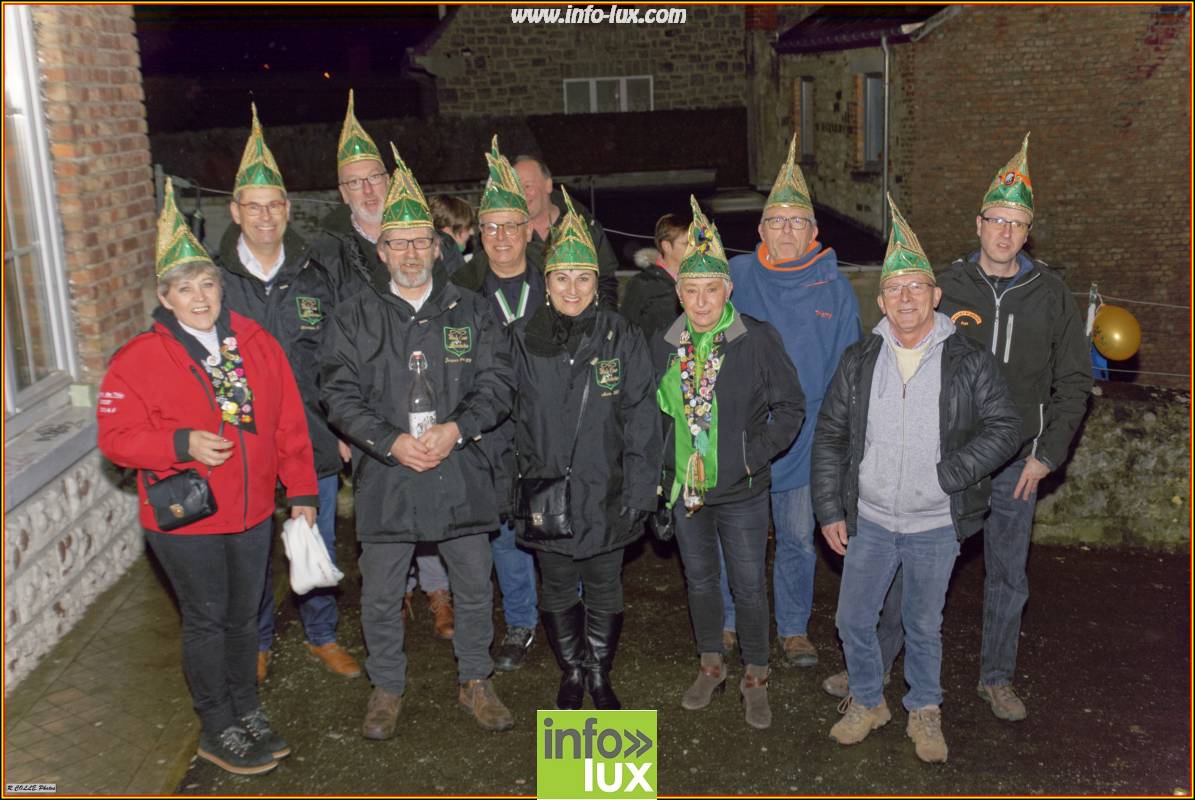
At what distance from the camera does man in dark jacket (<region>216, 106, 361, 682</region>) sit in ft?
Result: 17.5

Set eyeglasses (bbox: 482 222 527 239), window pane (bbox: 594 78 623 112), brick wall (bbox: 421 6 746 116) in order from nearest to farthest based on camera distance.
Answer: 1. eyeglasses (bbox: 482 222 527 239)
2. brick wall (bbox: 421 6 746 116)
3. window pane (bbox: 594 78 623 112)

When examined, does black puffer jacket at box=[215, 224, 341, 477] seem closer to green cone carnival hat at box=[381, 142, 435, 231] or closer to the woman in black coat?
green cone carnival hat at box=[381, 142, 435, 231]

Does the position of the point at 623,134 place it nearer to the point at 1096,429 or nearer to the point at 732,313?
the point at 1096,429

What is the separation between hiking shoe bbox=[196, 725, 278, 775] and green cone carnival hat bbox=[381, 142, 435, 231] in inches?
92.9

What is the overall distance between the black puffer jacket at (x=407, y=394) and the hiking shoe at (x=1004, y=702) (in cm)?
259

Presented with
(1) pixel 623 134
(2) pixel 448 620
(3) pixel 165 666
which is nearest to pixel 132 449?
(3) pixel 165 666

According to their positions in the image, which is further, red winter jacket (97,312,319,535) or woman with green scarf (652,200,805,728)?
woman with green scarf (652,200,805,728)

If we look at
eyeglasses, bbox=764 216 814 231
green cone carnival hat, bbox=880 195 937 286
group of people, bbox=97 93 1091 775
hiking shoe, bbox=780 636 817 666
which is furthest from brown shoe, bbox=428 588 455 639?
green cone carnival hat, bbox=880 195 937 286

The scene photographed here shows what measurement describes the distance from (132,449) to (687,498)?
2389 mm

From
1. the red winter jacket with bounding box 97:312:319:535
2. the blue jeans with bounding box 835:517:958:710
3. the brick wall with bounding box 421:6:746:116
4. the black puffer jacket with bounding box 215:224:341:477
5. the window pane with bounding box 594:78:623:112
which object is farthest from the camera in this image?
the window pane with bounding box 594:78:623:112

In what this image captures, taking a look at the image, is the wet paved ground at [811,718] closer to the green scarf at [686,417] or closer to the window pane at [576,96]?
the green scarf at [686,417]

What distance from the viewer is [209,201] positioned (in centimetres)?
1902

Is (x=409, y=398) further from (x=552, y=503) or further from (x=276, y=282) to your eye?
(x=276, y=282)

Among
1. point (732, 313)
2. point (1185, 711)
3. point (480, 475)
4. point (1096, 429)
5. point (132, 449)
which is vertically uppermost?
point (732, 313)
